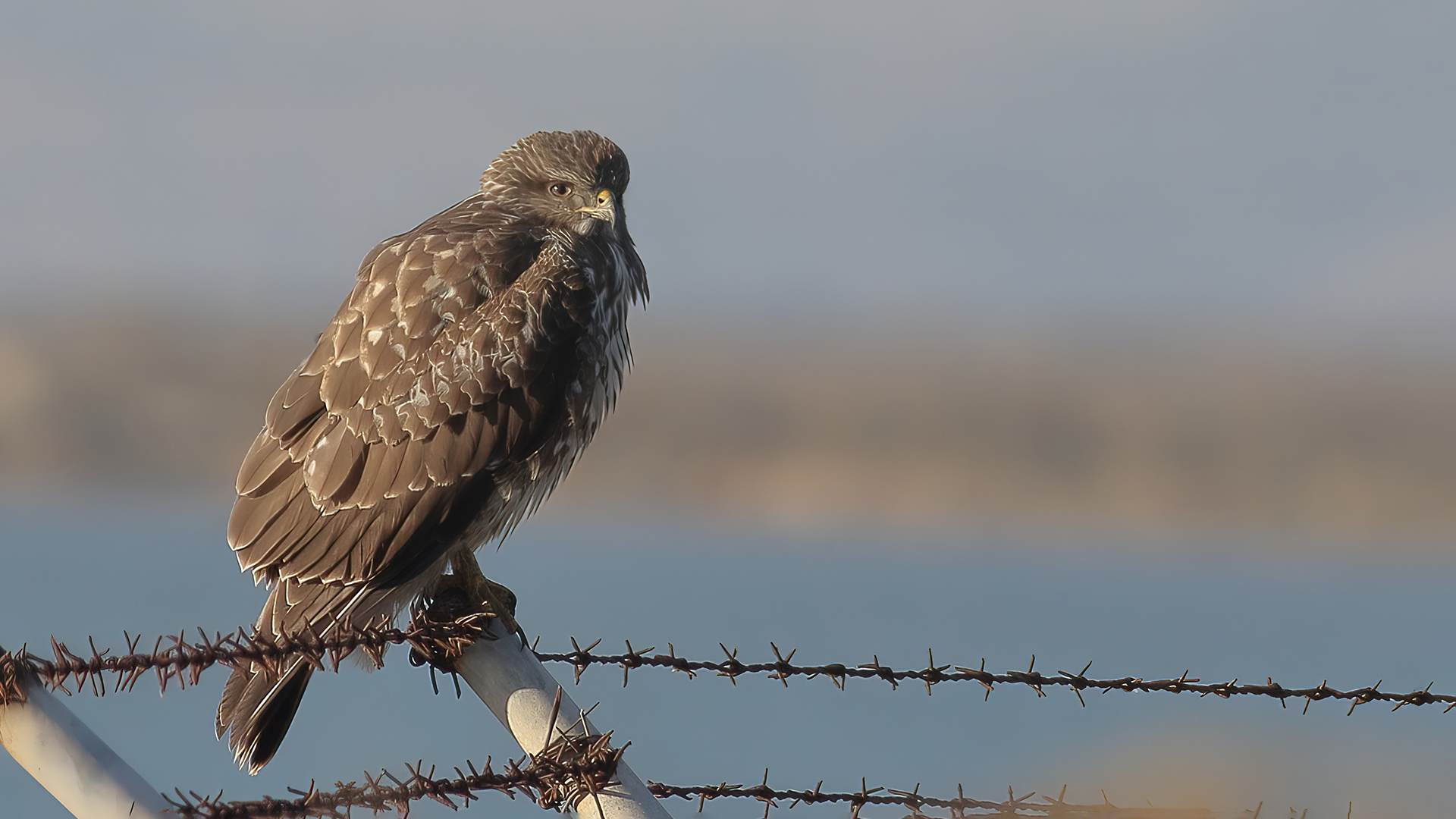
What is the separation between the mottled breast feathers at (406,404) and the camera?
348 centimetres

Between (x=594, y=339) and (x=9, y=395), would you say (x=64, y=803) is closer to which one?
(x=594, y=339)

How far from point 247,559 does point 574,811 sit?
1.47 metres

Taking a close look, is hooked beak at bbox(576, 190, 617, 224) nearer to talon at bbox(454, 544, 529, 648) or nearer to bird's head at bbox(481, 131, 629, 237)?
bird's head at bbox(481, 131, 629, 237)

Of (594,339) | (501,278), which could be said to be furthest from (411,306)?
(594,339)

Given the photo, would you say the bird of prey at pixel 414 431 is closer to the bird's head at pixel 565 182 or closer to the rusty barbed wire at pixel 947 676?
the bird's head at pixel 565 182

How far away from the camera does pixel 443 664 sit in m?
2.69

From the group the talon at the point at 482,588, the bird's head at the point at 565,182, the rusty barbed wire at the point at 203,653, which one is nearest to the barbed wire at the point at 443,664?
the rusty barbed wire at the point at 203,653

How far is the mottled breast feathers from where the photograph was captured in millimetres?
3477

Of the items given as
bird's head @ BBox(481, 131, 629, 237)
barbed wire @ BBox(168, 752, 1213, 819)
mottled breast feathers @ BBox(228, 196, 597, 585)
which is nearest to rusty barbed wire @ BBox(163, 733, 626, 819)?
barbed wire @ BBox(168, 752, 1213, 819)

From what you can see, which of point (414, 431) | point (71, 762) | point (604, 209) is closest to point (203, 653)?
point (71, 762)

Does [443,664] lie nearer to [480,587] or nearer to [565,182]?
[480,587]

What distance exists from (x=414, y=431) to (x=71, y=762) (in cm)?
157

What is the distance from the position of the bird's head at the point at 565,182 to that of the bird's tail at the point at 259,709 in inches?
67.1

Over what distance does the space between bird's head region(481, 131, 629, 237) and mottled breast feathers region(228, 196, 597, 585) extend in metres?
0.49
